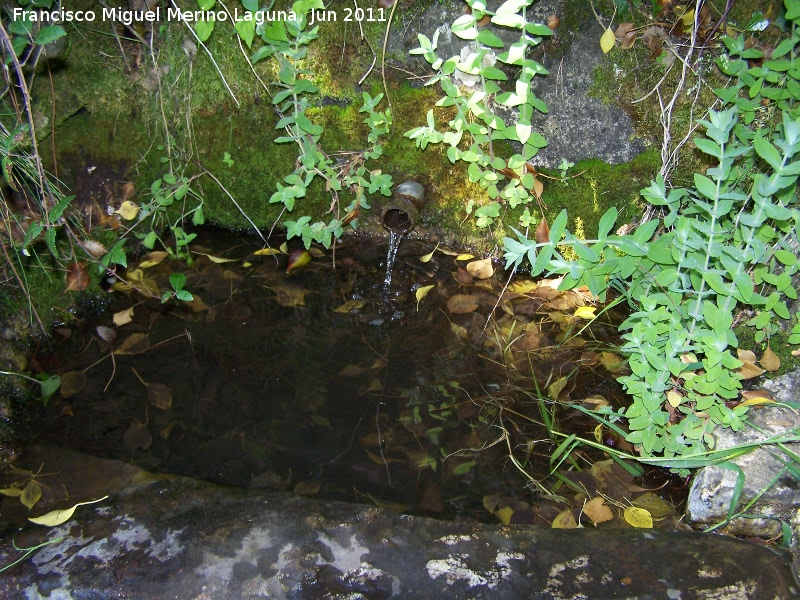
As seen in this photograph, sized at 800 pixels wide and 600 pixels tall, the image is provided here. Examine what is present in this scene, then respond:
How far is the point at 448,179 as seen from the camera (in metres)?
3.06

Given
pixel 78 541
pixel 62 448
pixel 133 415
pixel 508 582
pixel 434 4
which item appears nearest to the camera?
pixel 508 582

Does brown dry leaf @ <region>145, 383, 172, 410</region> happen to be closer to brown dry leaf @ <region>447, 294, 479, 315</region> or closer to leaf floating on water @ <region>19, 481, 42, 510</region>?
leaf floating on water @ <region>19, 481, 42, 510</region>

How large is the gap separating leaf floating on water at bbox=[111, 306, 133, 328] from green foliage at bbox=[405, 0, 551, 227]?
5.03 feet

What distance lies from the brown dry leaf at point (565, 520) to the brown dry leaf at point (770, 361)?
2.82 feet

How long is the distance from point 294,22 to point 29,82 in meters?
1.19

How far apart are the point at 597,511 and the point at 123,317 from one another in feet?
7.07

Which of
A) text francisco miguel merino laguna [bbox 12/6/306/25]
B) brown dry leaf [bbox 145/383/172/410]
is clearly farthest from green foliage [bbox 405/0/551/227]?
brown dry leaf [bbox 145/383/172/410]

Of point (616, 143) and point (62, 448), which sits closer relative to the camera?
point (62, 448)

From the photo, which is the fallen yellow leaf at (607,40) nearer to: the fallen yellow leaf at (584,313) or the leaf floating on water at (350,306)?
the fallen yellow leaf at (584,313)

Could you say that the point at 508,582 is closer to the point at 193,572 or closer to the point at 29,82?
the point at 193,572

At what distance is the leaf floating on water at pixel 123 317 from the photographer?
2688 mm

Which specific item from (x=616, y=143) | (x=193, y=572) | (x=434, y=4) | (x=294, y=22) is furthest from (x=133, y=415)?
(x=616, y=143)

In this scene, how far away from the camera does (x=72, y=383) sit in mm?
2428

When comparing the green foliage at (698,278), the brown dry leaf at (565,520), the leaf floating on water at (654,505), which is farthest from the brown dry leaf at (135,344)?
the leaf floating on water at (654,505)
